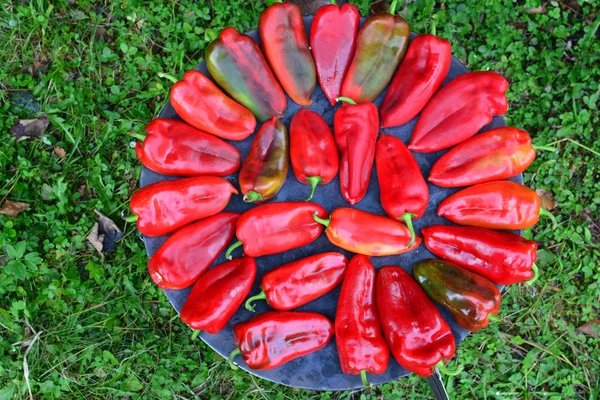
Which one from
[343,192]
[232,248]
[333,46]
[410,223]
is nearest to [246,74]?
[333,46]

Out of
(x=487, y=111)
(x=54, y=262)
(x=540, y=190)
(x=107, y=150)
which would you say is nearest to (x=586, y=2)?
(x=540, y=190)

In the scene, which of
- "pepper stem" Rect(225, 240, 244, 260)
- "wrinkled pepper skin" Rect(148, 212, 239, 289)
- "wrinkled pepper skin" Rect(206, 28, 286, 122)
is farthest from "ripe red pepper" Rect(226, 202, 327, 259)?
"wrinkled pepper skin" Rect(206, 28, 286, 122)

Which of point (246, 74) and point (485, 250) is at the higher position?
point (246, 74)

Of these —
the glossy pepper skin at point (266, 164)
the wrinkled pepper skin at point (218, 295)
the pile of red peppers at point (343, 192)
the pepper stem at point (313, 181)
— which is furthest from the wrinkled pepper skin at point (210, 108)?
the wrinkled pepper skin at point (218, 295)

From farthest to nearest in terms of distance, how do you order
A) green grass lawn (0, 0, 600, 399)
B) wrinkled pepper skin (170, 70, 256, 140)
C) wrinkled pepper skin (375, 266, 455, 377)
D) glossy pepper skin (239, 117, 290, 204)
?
green grass lawn (0, 0, 600, 399) → wrinkled pepper skin (170, 70, 256, 140) → glossy pepper skin (239, 117, 290, 204) → wrinkled pepper skin (375, 266, 455, 377)

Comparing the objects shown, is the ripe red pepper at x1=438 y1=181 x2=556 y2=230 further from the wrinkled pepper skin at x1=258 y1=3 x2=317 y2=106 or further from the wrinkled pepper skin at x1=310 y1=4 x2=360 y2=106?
the wrinkled pepper skin at x1=258 y1=3 x2=317 y2=106

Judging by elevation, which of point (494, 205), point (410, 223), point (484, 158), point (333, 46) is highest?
point (333, 46)

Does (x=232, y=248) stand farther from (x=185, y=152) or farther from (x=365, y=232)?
(x=365, y=232)
